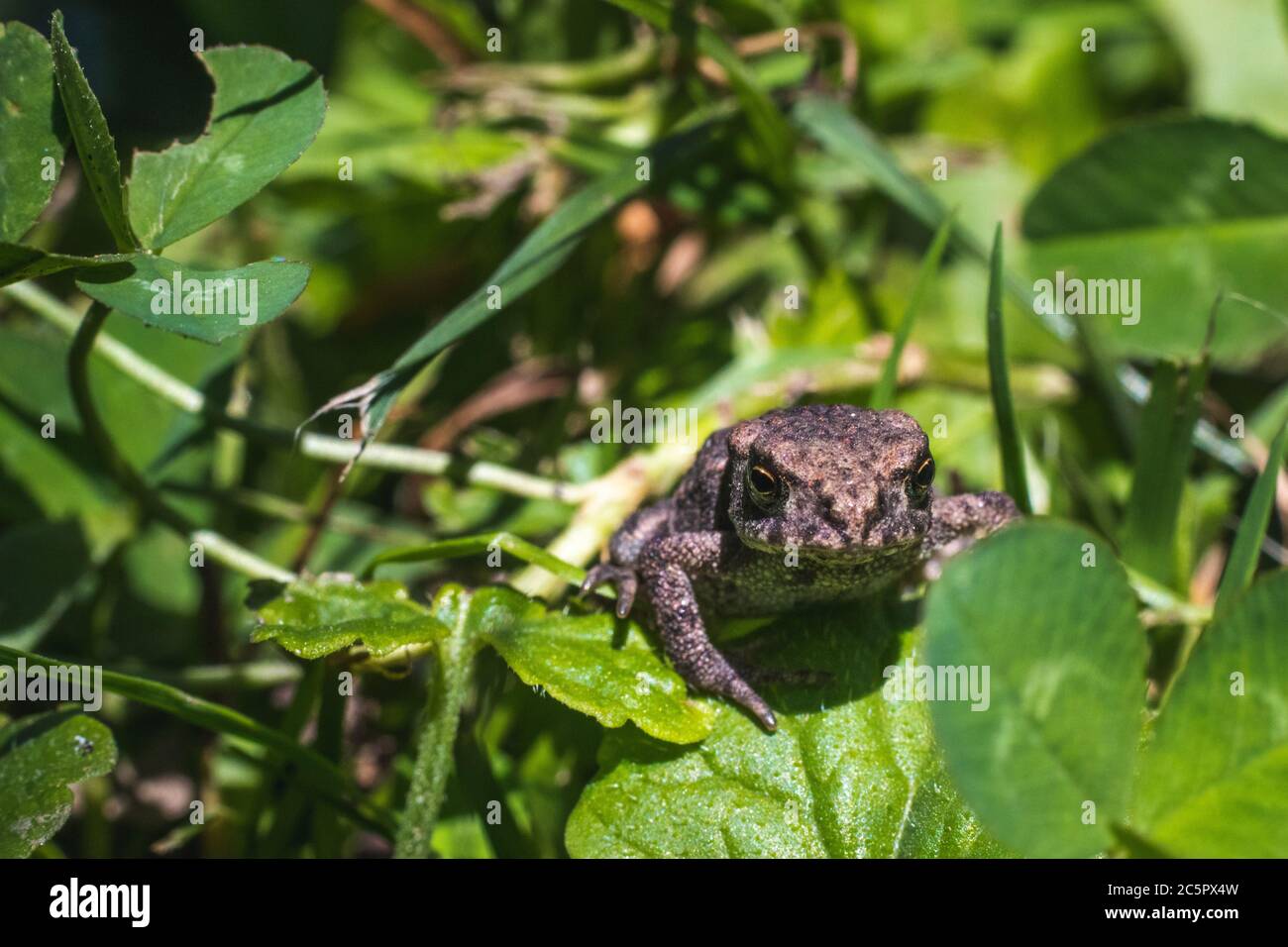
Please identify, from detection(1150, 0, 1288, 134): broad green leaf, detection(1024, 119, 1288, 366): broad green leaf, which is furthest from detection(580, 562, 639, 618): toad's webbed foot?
detection(1150, 0, 1288, 134): broad green leaf

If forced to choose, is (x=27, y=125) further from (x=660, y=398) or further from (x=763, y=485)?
(x=660, y=398)

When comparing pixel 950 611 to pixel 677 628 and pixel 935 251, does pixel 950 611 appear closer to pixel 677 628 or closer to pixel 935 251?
pixel 677 628

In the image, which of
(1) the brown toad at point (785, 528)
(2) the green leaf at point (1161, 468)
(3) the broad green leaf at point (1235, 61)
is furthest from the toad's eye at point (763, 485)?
(3) the broad green leaf at point (1235, 61)

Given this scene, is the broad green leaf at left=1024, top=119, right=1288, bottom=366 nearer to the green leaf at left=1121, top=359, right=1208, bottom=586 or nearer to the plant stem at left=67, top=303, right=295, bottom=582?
the green leaf at left=1121, top=359, right=1208, bottom=586

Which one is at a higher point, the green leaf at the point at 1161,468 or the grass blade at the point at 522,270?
the grass blade at the point at 522,270

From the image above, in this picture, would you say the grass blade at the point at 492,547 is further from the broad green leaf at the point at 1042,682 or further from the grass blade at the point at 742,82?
the grass blade at the point at 742,82
